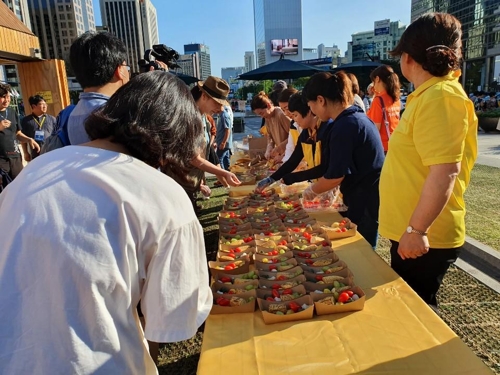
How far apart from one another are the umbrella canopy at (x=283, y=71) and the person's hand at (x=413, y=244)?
8.40 m

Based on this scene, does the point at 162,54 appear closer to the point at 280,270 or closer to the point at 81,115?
the point at 81,115

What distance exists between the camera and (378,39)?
339 feet

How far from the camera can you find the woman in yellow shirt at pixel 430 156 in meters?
1.36

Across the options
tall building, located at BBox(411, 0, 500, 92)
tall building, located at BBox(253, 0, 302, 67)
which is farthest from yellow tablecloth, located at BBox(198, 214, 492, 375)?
tall building, located at BBox(253, 0, 302, 67)

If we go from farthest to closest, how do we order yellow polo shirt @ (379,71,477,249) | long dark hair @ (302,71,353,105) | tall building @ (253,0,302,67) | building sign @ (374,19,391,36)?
1. tall building @ (253,0,302,67)
2. building sign @ (374,19,391,36)
3. long dark hair @ (302,71,353,105)
4. yellow polo shirt @ (379,71,477,249)

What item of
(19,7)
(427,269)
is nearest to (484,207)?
(427,269)

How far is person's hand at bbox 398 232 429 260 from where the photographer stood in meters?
1.44

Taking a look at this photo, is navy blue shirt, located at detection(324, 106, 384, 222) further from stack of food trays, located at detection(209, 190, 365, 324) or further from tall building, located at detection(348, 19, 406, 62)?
tall building, located at detection(348, 19, 406, 62)

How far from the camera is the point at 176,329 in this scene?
84cm

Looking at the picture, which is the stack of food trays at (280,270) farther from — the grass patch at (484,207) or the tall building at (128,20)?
the tall building at (128,20)

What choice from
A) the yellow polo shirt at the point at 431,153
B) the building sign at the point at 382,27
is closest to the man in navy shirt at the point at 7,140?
the yellow polo shirt at the point at 431,153

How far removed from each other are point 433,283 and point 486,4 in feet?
195

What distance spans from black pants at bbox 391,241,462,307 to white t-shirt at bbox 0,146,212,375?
1.17 m

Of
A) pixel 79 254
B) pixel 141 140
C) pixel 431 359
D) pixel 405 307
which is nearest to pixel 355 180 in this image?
pixel 405 307
